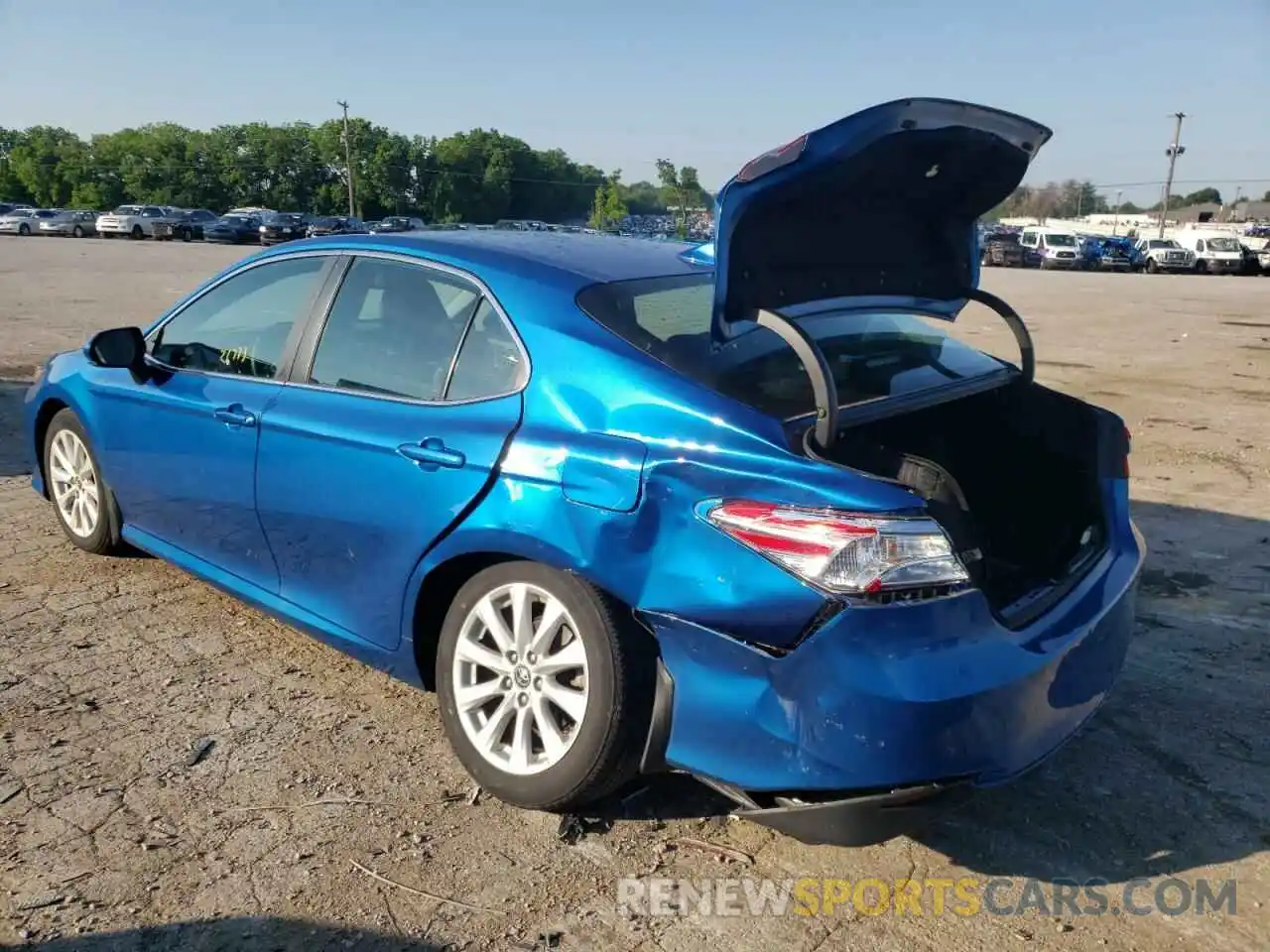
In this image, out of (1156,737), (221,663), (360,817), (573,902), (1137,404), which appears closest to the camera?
(573,902)

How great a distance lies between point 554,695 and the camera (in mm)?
2854

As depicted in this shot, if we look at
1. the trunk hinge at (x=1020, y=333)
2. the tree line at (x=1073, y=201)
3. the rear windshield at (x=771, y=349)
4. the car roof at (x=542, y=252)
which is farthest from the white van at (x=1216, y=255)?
the tree line at (x=1073, y=201)

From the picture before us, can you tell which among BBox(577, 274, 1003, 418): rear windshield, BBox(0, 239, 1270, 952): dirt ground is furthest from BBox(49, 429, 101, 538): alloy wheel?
BBox(577, 274, 1003, 418): rear windshield

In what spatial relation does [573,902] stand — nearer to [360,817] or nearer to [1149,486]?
[360,817]

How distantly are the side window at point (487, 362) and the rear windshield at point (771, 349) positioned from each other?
27 centimetres

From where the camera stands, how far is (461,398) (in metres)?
3.12

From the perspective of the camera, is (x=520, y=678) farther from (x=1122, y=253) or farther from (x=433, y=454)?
(x=1122, y=253)

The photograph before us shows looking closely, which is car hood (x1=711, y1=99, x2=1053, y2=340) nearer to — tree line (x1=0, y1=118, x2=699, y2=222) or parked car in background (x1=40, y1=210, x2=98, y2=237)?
parked car in background (x1=40, y1=210, x2=98, y2=237)

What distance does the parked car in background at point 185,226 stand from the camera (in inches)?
2092

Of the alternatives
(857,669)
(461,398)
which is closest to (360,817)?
(461,398)

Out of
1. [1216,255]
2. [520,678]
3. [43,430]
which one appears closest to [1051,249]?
[1216,255]

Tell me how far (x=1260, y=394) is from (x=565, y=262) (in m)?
9.98

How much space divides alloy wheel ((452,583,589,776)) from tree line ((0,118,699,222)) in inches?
3692

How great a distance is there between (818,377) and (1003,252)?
1903 inches
